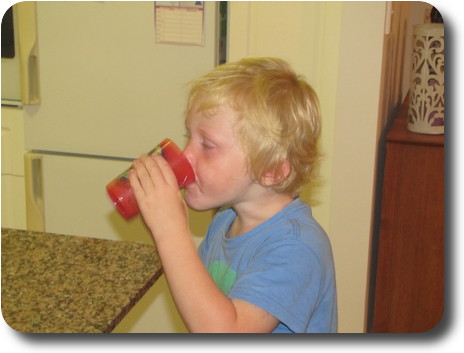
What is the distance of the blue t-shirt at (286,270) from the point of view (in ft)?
3.12

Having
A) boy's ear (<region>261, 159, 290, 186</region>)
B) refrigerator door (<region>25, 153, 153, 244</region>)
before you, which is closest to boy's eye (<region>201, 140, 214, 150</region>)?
boy's ear (<region>261, 159, 290, 186</region>)

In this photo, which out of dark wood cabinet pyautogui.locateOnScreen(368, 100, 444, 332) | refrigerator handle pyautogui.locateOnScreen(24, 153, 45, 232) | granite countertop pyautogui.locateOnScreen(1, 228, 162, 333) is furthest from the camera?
refrigerator handle pyautogui.locateOnScreen(24, 153, 45, 232)

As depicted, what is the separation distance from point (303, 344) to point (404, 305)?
1.38 metres

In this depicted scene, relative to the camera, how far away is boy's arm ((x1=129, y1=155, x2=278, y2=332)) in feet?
3.02

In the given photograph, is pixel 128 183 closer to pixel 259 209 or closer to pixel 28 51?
pixel 259 209

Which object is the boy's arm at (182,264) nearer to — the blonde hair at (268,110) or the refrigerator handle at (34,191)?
the blonde hair at (268,110)

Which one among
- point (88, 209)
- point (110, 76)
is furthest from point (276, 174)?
point (88, 209)

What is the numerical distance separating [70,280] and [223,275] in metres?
0.25

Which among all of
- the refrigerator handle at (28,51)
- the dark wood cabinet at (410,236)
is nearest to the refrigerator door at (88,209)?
the refrigerator handle at (28,51)

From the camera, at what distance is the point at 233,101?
105cm

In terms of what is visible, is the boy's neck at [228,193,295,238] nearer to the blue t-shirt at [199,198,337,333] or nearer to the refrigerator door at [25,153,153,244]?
the blue t-shirt at [199,198,337,333]

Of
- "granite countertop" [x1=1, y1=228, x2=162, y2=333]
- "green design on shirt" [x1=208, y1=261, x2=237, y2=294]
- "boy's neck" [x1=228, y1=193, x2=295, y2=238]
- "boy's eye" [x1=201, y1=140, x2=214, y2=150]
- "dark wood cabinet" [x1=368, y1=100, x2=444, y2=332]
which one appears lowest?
"dark wood cabinet" [x1=368, y1=100, x2=444, y2=332]

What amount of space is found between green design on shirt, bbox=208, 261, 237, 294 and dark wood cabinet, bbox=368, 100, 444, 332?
3.75 feet

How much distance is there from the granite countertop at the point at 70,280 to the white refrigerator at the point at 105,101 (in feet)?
3.27
